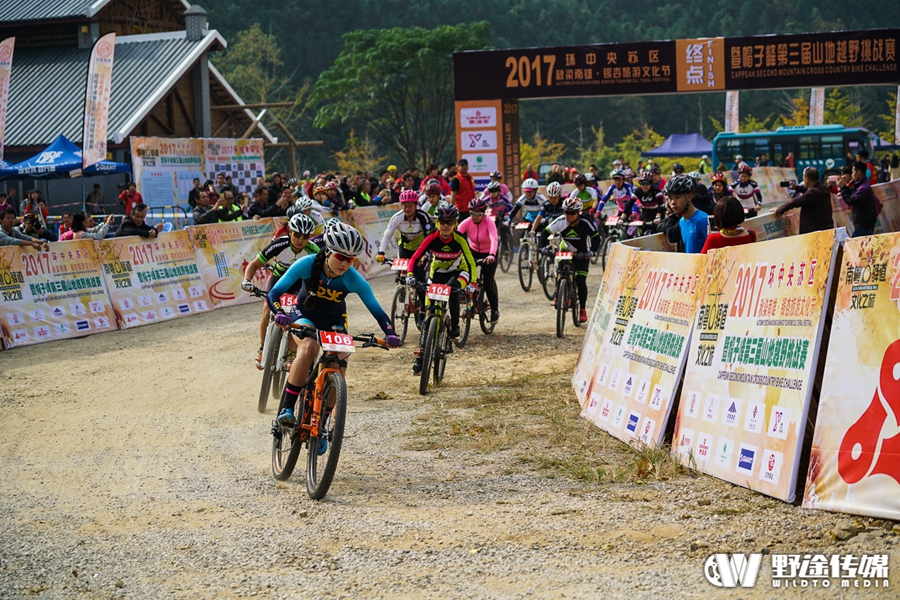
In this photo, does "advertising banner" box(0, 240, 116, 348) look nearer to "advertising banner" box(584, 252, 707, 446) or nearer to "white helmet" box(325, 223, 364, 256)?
"white helmet" box(325, 223, 364, 256)

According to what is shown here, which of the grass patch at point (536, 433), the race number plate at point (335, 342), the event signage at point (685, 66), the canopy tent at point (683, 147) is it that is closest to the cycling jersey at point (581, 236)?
the grass patch at point (536, 433)

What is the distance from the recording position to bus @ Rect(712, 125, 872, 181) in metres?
41.9

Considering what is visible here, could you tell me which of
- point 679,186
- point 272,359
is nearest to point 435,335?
point 272,359

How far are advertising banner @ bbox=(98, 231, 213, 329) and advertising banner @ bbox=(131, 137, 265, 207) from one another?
9911 mm

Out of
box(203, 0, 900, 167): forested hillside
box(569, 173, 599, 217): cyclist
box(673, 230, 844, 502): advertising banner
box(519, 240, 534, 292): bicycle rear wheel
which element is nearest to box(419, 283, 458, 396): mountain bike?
box(673, 230, 844, 502): advertising banner

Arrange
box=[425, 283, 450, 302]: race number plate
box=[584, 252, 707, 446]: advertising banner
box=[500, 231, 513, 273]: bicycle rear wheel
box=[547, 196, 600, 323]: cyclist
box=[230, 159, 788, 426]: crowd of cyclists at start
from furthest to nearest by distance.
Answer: box=[500, 231, 513, 273]: bicycle rear wheel → box=[547, 196, 600, 323]: cyclist → box=[425, 283, 450, 302]: race number plate → box=[584, 252, 707, 446]: advertising banner → box=[230, 159, 788, 426]: crowd of cyclists at start

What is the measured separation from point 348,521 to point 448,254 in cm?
630

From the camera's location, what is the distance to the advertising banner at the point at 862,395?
17.8 feet

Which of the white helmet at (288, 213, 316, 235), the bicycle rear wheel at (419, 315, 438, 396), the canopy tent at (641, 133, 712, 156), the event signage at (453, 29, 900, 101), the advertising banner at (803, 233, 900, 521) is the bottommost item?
the bicycle rear wheel at (419, 315, 438, 396)

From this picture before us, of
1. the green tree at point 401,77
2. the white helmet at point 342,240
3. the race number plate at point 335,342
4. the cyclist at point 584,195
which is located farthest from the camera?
the green tree at point 401,77

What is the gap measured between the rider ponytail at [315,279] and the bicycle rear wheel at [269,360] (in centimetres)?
267

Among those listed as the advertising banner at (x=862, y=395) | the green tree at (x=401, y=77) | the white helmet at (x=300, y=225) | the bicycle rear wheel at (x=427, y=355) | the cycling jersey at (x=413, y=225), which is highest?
the green tree at (x=401, y=77)

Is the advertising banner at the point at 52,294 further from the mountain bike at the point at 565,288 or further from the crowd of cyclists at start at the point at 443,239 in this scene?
the mountain bike at the point at 565,288

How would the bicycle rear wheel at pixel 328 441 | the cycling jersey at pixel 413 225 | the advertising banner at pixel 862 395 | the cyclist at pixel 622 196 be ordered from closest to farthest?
the advertising banner at pixel 862 395 → the bicycle rear wheel at pixel 328 441 → the cycling jersey at pixel 413 225 → the cyclist at pixel 622 196
